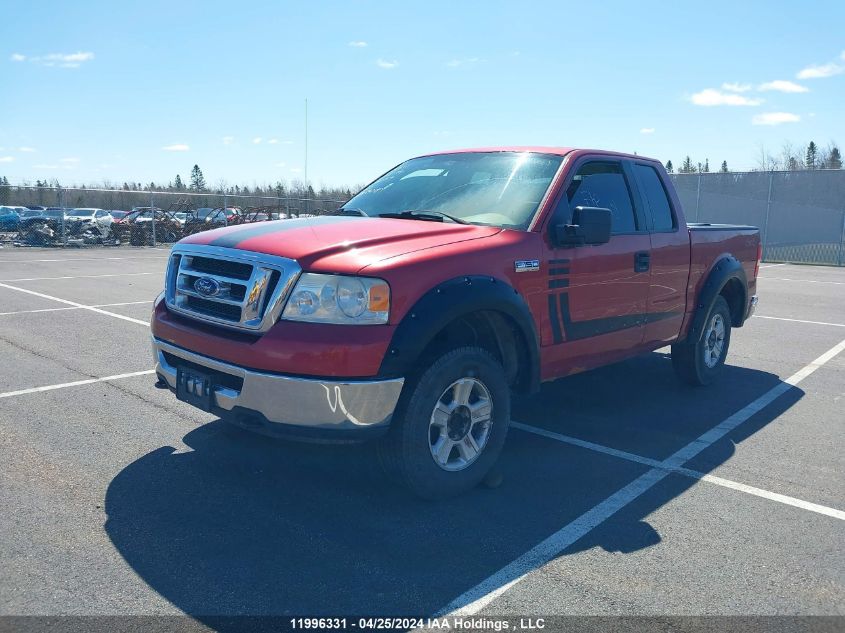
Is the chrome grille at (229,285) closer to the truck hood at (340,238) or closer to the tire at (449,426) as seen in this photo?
the truck hood at (340,238)

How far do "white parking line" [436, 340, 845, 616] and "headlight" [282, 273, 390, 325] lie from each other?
A: 4.26 feet

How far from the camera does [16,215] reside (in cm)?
3008

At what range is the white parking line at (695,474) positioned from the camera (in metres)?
4.01

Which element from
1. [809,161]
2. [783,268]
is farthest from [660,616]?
[809,161]

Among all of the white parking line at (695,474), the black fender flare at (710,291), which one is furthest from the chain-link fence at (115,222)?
the white parking line at (695,474)

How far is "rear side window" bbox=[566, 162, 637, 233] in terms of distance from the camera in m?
5.00

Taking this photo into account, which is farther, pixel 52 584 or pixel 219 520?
pixel 219 520

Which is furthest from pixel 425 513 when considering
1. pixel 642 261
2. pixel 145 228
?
pixel 145 228

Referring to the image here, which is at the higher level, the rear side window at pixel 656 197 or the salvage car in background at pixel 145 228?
the rear side window at pixel 656 197

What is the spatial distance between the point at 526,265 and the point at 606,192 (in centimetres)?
136

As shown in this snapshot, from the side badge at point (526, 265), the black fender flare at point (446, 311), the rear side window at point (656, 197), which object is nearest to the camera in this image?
the black fender flare at point (446, 311)

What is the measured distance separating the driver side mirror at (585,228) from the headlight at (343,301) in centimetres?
147

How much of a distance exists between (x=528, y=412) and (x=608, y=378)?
1.52m

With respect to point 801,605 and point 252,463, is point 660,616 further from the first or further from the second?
point 252,463
